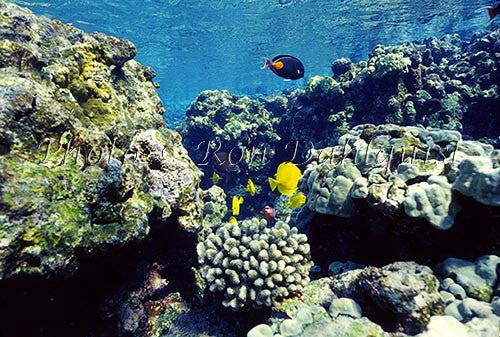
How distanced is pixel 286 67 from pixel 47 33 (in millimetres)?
4901

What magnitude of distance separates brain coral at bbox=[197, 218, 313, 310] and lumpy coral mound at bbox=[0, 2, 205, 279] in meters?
0.66

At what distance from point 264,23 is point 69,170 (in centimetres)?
2900

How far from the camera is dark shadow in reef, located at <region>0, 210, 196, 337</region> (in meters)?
2.28

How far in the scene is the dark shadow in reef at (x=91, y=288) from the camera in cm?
228

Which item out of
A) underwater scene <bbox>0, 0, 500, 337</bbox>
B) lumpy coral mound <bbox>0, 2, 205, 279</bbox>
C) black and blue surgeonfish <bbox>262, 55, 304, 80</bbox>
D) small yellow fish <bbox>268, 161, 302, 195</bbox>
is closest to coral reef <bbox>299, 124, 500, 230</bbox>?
underwater scene <bbox>0, 0, 500, 337</bbox>

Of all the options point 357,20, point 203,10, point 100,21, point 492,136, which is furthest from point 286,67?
point 100,21

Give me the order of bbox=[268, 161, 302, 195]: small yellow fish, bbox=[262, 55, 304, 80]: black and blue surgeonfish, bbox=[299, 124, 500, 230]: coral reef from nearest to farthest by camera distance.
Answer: bbox=[299, 124, 500, 230]: coral reef < bbox=[268, 161, 302, 195]: small yellow fish < bbox=[262, 55, 304, 80]: black and blue surgeonfish

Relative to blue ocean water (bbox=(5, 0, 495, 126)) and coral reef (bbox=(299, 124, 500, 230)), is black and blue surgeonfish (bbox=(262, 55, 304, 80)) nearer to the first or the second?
coral reef (bbox=(299, 124, 500, 230))

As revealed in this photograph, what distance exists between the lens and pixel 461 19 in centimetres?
2534

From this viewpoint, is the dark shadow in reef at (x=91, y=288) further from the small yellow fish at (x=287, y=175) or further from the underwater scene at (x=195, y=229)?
the small yellow fish at (x=287, y=175)

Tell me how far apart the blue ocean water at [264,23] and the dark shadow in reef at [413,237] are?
2079 centimetres

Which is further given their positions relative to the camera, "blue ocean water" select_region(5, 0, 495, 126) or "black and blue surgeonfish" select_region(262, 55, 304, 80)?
"blue ocean water" select_region(5, 0, 495, 126)

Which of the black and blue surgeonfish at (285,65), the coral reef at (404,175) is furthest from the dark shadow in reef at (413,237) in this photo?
the black and blue surgeonfish at (285,65)

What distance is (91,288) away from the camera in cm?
301
